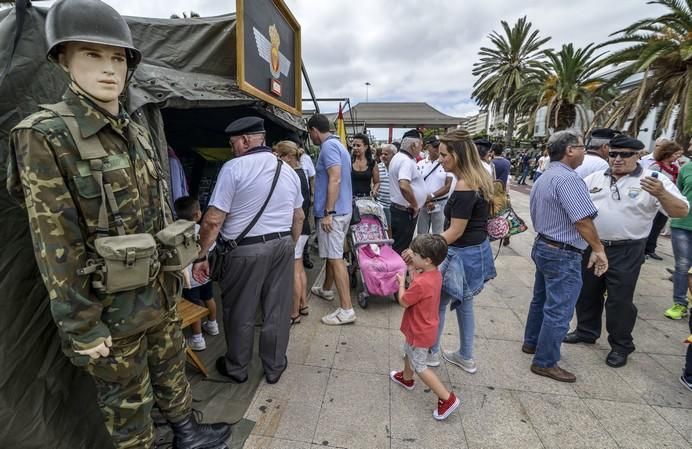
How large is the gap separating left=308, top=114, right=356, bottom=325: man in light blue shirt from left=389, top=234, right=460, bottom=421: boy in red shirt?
4.25 ft

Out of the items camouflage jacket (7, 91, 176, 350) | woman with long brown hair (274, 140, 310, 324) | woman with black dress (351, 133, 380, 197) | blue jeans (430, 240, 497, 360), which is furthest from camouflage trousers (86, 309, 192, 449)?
woman with black dress (351, 133, 380, 197)

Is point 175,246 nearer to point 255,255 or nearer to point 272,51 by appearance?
point 255,255

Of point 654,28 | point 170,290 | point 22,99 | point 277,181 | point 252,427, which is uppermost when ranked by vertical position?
point 654,28

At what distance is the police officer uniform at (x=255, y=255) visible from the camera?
2369mm

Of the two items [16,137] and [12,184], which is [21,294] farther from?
[16,137]

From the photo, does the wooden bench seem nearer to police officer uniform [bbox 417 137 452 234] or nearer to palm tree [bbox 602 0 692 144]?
police officer uniform [bbox 417 137 452 234]

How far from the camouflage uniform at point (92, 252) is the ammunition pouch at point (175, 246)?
0.35 ft

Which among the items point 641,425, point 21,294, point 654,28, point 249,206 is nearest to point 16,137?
point 21,294

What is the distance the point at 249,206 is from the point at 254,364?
1.40 m

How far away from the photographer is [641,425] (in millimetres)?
2307

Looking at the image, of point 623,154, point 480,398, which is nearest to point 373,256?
point 480,398

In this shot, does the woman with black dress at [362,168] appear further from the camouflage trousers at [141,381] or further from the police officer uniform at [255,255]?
the camouflage trousers at [141,381]

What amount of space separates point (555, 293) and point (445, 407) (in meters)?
1.22

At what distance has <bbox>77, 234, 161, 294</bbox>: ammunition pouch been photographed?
4.45 ft
